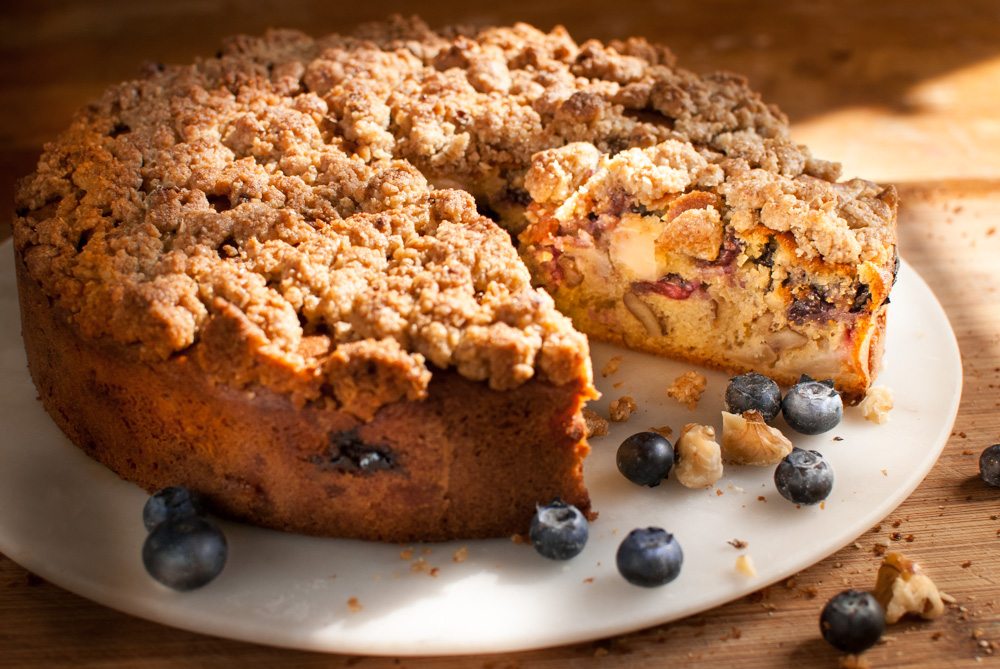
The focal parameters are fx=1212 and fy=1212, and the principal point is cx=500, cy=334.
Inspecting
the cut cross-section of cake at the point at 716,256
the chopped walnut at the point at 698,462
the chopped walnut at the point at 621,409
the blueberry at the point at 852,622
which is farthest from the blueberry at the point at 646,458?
the cut cross-section of cake at the point at 716,256

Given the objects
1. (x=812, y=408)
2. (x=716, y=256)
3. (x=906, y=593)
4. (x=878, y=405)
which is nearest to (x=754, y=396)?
(x=812, y=408)

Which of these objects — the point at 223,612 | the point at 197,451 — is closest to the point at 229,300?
the point at 197,451

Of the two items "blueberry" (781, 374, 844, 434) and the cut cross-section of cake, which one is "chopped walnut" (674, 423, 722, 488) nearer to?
"blueberry" (781, 374, 844, 434)

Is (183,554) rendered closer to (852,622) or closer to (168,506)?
(168,506)

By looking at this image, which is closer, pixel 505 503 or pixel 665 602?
pixel 665 602

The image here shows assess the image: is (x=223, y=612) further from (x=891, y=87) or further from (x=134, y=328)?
(x=891, y=87)

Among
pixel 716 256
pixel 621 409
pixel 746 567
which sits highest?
pixel 716 256
